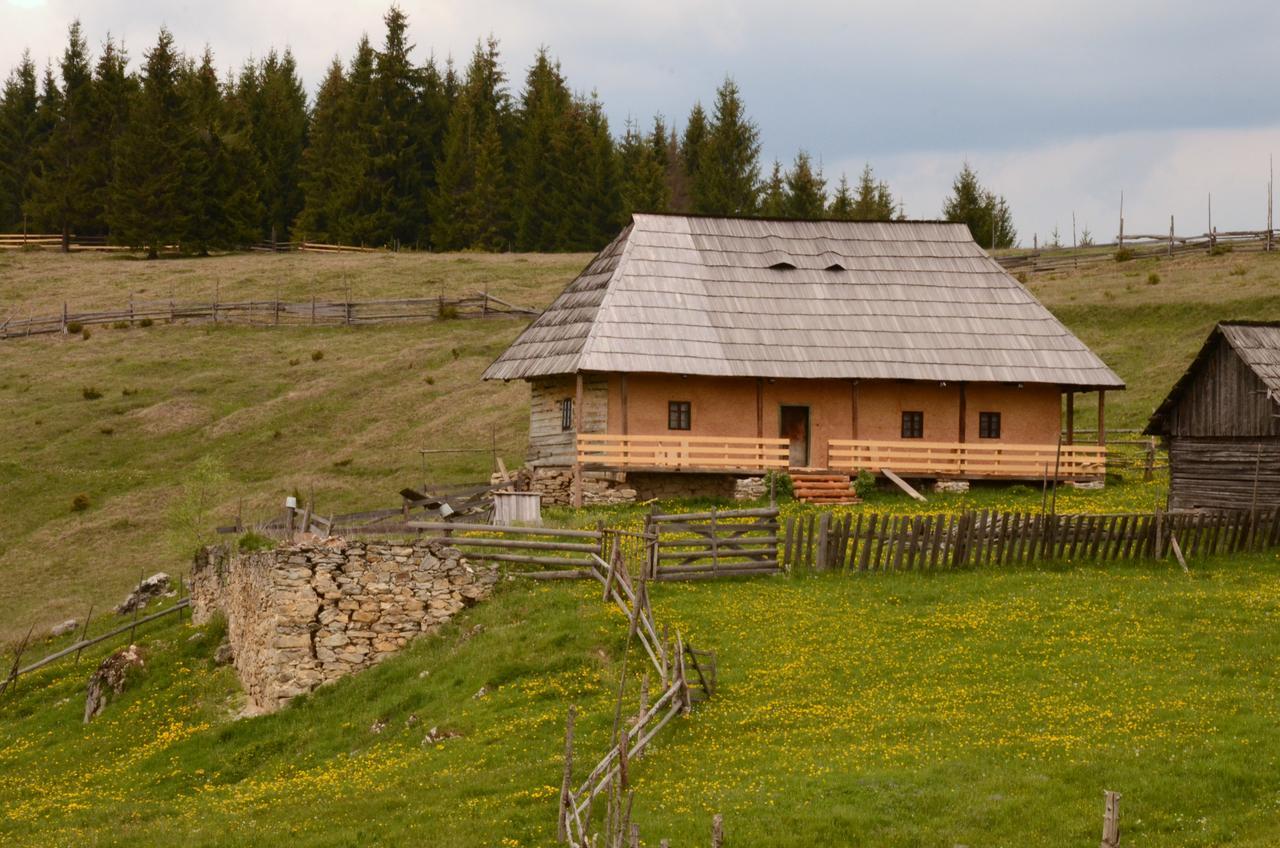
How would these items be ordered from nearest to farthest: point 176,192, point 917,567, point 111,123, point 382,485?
point 917,567, point 382,485, point 176,192, point 111,123

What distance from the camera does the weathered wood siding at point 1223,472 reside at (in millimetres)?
29547

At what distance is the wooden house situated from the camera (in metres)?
36.2

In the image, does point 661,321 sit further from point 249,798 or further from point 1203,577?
point 249,798

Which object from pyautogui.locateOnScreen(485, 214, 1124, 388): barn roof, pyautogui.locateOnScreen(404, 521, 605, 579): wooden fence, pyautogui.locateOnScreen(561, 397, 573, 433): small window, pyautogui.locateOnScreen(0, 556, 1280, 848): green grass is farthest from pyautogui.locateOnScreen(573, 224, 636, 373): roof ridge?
pyautogui.locateOnScreen(0, 556, 1280, 848): green grass

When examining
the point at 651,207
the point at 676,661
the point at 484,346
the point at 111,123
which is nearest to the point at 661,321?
the point at 676,661

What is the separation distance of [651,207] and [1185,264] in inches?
1289

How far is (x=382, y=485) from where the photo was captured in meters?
45.1

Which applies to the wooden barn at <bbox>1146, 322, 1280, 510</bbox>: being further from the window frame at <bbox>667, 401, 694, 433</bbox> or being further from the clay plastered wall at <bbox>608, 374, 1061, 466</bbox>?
the window frame at <bbox>667, 401, 694, 433</bbox>

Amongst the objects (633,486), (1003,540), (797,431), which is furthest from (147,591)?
(1003,540)

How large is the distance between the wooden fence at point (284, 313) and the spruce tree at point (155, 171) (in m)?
16.7

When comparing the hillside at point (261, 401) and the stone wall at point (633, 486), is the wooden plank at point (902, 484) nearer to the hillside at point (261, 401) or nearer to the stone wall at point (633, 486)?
the stone wall at point (633, 486)

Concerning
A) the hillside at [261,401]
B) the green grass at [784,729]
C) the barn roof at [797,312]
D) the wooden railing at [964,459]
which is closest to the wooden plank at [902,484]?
the wooden railing at [964,459]

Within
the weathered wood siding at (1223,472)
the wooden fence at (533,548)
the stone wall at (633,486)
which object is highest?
the weathered wood siding at (1223,472)

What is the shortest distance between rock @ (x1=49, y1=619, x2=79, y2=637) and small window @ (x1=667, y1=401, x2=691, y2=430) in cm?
1448
